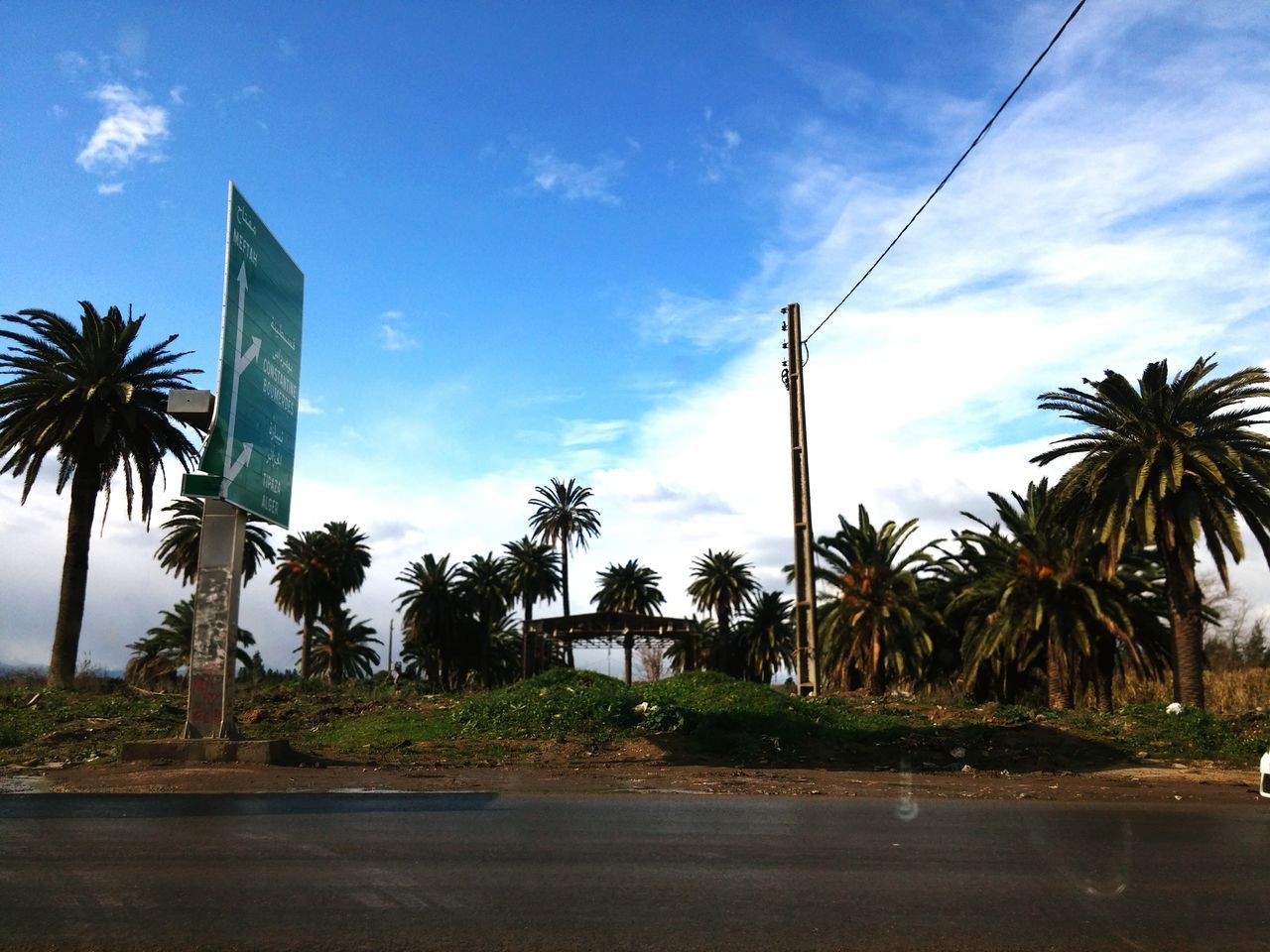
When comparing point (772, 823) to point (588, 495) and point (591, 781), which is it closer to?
point (591, 781)

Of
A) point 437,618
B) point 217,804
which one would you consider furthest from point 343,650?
point 217,804

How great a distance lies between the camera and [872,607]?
4181 cm

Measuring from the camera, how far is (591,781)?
1399 cm

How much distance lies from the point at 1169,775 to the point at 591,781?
9601 mm

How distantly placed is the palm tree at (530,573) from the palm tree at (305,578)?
15401 mm

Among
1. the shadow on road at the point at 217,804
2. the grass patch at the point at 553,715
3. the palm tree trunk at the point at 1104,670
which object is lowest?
the shadow on road at the point at 217,804

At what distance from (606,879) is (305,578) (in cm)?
5798

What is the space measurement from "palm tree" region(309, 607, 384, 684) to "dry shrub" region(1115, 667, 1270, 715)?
4985 cm

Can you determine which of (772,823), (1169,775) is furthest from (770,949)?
(1169,775)

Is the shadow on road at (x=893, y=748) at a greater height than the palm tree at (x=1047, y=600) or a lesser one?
lesser

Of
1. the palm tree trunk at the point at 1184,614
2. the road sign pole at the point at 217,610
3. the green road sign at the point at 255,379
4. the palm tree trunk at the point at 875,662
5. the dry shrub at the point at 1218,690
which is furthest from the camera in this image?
the palm tree trunk at the point at 875,662

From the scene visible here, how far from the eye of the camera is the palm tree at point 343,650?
7138 cm

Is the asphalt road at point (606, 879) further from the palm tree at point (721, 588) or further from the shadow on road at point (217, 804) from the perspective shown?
the palm tree at point (721, 588)

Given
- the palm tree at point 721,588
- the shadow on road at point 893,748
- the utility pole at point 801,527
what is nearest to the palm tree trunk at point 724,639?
the palm tree at point 721,588
